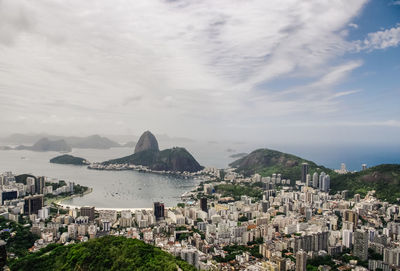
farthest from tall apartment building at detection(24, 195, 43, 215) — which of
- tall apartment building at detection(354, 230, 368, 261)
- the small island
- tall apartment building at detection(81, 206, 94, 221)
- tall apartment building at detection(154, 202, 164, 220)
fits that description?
the small island

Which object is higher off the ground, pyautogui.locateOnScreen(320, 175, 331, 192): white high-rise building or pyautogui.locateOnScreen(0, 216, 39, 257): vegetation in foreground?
pyautogui.locateOnScreen(320, 175, 331, 192): white high-rise building

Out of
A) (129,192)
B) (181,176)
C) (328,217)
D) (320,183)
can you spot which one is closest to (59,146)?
(181,176)

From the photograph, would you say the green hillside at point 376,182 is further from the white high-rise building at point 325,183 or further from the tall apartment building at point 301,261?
the tall apartment building at point 301,261

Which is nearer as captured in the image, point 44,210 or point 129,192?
point 44,210

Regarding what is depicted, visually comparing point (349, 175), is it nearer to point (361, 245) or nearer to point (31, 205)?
point (361, 245)

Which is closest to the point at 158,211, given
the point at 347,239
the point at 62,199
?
the point at 347,239

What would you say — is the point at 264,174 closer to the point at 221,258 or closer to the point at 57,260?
the point at 221,258

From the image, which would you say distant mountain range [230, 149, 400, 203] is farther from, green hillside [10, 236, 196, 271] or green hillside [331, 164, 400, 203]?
green hillside [10, 236, 196, 271]
